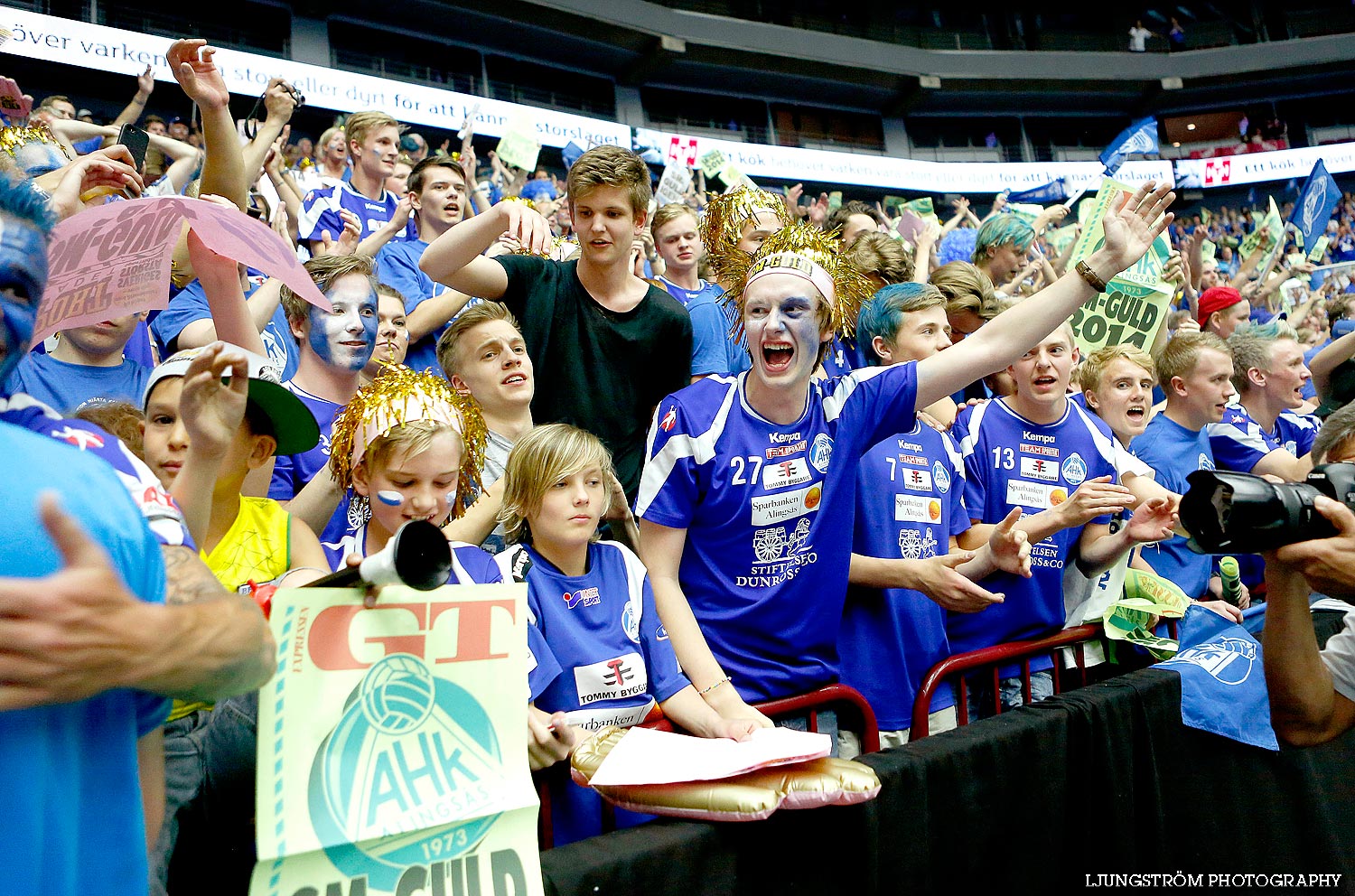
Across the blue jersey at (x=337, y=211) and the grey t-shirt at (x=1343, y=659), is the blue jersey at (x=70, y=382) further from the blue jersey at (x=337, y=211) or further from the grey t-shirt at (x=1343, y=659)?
the grey t-shirt at (x=1343, y=659)

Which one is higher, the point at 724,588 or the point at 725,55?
the point at 725,55

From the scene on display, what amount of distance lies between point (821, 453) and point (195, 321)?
2.12 meters

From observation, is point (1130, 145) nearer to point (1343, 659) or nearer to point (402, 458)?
point (1343, 659)

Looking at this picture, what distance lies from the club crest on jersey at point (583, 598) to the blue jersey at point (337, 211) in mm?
3457

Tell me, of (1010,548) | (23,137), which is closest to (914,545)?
(1010,548)

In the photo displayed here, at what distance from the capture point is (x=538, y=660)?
204 centimetres

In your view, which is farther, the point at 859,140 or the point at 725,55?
the point at 859,140

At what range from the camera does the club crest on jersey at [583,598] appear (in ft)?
7.28

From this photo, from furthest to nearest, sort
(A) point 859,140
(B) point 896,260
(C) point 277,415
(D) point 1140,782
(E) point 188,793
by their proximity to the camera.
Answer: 1. (A) point 859,140
2. (B) point 896,260
3. (D) point 1140,782
4. (C) point 277,415
5. (E) point 188,793

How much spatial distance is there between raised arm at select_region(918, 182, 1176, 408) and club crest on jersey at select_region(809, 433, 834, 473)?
288mm

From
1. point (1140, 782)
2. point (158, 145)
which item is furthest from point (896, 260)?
point (158, 145)

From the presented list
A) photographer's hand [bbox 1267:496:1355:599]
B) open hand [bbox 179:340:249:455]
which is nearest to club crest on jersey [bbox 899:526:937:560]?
photographer's hand [bbox 1267:496:1355:599]

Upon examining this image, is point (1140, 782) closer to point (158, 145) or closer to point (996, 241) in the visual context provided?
point (996, 241)

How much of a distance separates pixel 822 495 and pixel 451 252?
1.29m
